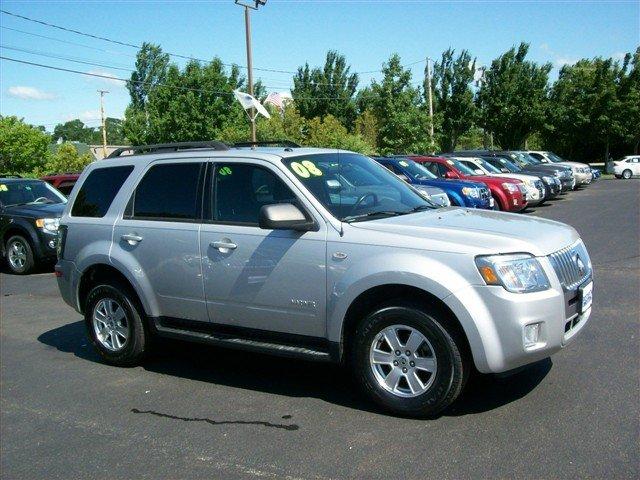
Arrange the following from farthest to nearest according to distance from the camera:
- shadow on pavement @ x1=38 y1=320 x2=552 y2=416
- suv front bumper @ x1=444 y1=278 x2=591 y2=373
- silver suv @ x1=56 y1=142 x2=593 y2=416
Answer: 1. shadow on pavement @ x1=38 y1=320 x2=552 y2=416
2. silver suv @ x1=56 y1=142 x2=593 y2=416
3. suv front bumper @ x1=444 y1=278 x2=591 y2=373

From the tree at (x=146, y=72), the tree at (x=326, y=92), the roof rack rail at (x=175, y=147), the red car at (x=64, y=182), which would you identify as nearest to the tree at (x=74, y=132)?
the tree at (x=146, y=72)

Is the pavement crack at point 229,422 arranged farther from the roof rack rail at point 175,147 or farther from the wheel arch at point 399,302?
the roof rack rail at point 175,147

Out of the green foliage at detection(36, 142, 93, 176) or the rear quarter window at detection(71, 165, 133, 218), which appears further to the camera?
the green foliage at detection(36, 142, 93, 176)

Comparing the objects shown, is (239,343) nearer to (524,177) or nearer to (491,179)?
(491,179)

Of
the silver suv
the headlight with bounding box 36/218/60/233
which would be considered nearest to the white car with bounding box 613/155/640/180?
the headlight with bounding box 36/218/60/233

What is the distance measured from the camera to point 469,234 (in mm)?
4520

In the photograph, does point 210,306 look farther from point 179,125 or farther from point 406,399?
point 179,125

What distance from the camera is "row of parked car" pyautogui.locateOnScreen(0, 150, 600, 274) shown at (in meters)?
12.7

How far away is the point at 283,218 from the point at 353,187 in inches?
31.3

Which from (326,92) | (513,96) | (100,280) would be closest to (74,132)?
(326,92)

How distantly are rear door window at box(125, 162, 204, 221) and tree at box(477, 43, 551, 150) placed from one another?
39.3 metres

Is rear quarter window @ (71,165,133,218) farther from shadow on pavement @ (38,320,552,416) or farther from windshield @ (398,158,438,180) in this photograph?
windshield @ (398,158,438,180)

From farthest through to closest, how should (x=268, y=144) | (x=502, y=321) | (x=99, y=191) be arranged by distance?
(x=268, y=144) → (x=99, y=191) → (x=502, y=321)

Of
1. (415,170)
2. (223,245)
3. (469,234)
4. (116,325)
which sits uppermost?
(415,170)
